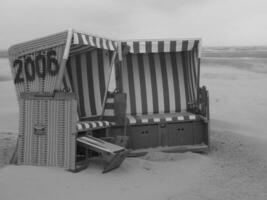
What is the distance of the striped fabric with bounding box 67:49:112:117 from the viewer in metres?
8.82

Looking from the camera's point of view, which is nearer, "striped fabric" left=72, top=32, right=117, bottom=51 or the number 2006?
"striped fabric" left=72, top=32, right=117, bottom=51

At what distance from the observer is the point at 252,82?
24.5m

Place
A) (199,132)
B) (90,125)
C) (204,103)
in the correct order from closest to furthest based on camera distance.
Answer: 1. (90,125)
2. (204,103)
3. (199,132)

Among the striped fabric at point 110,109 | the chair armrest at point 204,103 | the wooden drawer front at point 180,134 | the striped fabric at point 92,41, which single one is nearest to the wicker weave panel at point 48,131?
the striped fabric at point 92,41

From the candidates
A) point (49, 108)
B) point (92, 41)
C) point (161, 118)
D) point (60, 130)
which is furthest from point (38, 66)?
point (161, 118)

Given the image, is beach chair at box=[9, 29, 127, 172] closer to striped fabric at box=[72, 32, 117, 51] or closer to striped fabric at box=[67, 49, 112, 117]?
striped fabric at box=[72, 32, 117, 51]

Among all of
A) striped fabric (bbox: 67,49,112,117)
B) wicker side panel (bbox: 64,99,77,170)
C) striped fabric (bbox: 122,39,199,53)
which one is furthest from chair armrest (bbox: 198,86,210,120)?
wicker side panel (bbox: 64,99,77,170)

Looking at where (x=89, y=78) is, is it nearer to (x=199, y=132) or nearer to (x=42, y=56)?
(x=42, y=56)

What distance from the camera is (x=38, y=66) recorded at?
6.79 meters

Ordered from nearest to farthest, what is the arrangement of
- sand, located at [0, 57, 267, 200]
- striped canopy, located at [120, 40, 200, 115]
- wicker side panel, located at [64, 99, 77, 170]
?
sand, located at [0, 57, 267, 200] < wicker side panel, located at [64, 99, 77, 170] < striped canopy, located at [120, 40, 200, 115]

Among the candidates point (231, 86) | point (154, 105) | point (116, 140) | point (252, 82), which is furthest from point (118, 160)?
point (252, 82)

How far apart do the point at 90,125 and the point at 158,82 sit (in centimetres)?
286

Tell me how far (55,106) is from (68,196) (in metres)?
1.53

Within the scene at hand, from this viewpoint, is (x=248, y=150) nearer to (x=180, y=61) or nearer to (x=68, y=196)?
(x=180, y=61)
